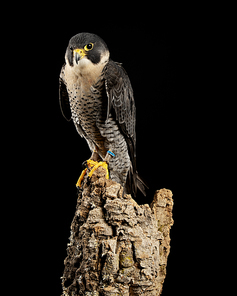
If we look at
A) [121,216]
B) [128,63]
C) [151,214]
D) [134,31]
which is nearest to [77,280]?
[121,216]

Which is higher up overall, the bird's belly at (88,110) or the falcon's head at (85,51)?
the falcon's head at (85,51)

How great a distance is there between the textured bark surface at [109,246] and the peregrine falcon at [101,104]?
0.85 feet

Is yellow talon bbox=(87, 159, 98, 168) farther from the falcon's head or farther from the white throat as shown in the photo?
the falcon's head

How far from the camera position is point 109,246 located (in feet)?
6.20

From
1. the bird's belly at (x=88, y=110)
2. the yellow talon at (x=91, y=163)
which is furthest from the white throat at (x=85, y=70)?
the yellow talon at (x=91, y=163)

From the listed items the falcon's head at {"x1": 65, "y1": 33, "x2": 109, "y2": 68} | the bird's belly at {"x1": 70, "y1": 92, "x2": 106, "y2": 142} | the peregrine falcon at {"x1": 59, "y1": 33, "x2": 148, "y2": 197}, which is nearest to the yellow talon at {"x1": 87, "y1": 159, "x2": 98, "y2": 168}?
the peregrine falcon at {"x1": 59, "y1": 33, "x2": 148, "y2": 197}

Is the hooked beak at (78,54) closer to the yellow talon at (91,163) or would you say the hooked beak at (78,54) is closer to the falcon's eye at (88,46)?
the falcon's eye at (88,46)

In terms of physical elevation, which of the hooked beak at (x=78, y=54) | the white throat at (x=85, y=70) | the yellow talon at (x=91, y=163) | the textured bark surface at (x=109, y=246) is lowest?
the textured bark surface at (x=109, y=246)

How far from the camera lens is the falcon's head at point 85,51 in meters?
1.99

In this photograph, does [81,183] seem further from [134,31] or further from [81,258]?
[134,31]

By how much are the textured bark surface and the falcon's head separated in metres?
0.70

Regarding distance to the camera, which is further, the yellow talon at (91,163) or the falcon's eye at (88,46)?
the yellow talon at (91,163)

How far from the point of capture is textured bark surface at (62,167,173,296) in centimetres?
189

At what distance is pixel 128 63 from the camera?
8.08ft
